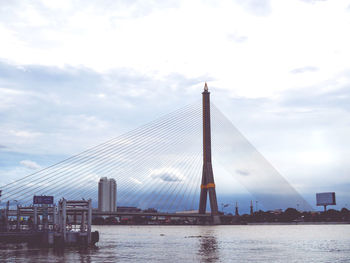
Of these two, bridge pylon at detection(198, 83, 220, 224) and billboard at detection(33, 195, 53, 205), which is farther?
bridge pylon at detection(198, 83, 220, 224)

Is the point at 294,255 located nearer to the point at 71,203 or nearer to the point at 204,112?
the point at 71,203

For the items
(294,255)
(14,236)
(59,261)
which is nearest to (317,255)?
(294,255)

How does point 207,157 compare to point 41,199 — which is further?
point 207,157

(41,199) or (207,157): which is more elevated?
(207,157)

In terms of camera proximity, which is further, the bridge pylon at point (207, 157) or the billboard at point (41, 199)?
the bridge pylon at point (207, 157)

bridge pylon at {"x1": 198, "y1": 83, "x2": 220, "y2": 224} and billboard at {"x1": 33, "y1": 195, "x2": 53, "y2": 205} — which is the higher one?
bridge pylon at {"x1": 198, "y1": 83, "x2": 220, "y2": 224}

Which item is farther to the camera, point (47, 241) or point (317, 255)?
point (47, 241)

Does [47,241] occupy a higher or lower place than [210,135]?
lower

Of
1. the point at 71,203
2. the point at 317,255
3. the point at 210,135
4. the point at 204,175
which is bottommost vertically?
the point at 317,255

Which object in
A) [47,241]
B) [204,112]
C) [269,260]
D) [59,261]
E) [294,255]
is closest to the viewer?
[59,261]

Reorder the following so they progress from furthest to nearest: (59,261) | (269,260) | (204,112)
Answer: (204,112)
(269,260)
(59,261)

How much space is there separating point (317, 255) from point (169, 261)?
1335 centimetres

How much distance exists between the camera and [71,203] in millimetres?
46031

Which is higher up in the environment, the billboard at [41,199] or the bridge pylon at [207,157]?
the bridge pylon at [207,157]
